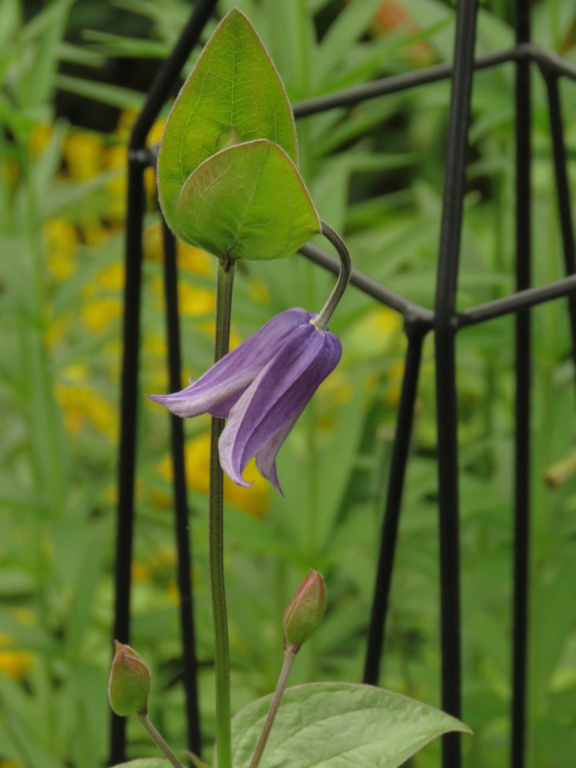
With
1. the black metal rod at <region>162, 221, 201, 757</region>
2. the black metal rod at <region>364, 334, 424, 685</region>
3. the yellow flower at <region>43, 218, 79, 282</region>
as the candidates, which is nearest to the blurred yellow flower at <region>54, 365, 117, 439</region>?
the yellow flower at <region>43, 218, 79, 282</region>

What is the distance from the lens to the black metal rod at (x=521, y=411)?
0.42 m

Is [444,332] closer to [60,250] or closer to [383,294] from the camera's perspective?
[383,294]

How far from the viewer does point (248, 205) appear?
0.74 ft

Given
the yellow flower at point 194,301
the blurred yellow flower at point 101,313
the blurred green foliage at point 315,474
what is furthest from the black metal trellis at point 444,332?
the blurred yellow flower at point 101,313

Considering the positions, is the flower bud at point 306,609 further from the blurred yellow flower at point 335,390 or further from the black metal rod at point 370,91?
the blurred yellow flower at point 335,390

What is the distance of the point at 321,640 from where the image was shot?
811 mm

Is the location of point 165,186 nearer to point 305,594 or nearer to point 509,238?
point 305,594

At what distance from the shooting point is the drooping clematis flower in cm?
23

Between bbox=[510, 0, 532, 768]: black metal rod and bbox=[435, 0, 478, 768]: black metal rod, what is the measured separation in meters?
0.12

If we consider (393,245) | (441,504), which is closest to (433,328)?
(441,504)

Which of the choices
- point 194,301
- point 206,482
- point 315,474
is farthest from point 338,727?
point 194,301

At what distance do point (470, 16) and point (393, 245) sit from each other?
1.14ft

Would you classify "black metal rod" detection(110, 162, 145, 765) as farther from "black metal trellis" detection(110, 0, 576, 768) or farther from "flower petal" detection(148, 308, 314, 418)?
"flower petal" detection(148, 308, 314, 418)

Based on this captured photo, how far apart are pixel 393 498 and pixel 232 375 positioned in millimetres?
104
